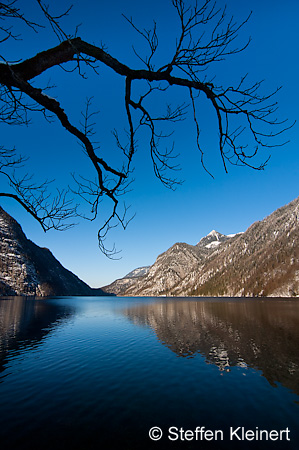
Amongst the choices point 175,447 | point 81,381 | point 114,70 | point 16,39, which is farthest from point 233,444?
point 16,39

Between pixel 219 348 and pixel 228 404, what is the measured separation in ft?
48.2

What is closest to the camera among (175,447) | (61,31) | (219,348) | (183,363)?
(61,31)

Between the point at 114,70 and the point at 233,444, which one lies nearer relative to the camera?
the point at 114,70

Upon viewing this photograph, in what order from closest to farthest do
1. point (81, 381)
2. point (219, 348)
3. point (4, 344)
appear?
point (81, 381), point (219, 348), point (4, 344)

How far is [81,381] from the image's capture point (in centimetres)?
1636

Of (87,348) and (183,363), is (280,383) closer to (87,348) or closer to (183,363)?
(183,363)
